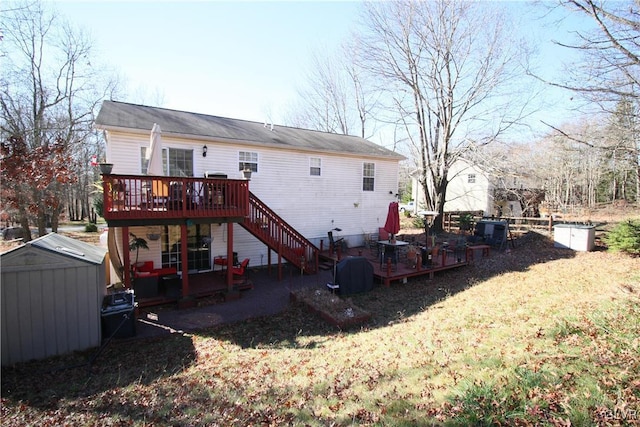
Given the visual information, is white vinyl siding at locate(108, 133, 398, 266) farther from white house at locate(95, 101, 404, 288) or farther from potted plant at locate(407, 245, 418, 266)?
potted plant at locate(407, 245, 418, 266)

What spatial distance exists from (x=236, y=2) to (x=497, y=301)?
40.1ft

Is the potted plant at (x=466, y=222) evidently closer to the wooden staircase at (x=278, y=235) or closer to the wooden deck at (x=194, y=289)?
the wooden staircase at (x=278, y=235)

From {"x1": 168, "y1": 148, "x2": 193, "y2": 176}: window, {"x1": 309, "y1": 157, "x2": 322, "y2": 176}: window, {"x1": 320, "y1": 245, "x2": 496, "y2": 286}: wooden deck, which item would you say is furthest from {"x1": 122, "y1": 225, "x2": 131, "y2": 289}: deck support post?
{"x1": 309, "y1": 157, "x2": 322, "y2": 176}: window

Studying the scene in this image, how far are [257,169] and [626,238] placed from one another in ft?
48.7

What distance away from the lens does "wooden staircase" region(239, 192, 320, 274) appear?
10.4m

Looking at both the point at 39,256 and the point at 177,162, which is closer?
the point at 39,256

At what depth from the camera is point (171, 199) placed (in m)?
8.50

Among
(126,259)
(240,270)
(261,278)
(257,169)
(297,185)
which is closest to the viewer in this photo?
(126,259)

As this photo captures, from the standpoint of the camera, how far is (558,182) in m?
29.1

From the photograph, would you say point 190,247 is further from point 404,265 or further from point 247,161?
point 404,265

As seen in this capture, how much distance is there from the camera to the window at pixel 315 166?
13577 mm

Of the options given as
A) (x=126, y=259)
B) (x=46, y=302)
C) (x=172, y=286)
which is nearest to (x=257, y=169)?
(x=172, y=286)

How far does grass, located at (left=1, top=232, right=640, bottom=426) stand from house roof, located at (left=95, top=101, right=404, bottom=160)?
6.73m

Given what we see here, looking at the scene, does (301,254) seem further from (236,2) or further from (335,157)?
(236,2)
